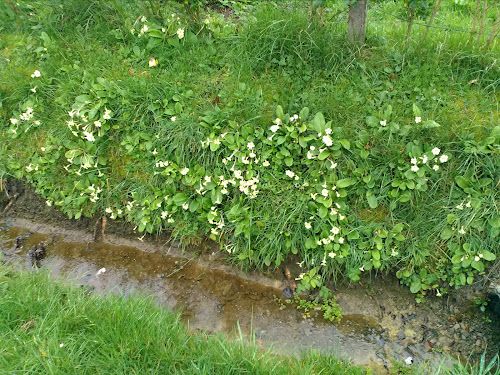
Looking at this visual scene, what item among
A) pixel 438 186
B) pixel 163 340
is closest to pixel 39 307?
pixel 163 340

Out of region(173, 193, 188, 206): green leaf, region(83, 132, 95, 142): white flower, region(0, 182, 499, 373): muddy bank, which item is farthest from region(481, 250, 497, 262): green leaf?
region(83, 132, 95, 142): white flower

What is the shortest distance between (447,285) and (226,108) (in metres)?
2.33

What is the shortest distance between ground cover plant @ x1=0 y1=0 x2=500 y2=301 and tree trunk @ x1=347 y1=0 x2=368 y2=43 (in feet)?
0.48

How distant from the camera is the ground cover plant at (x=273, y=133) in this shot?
9.87ft

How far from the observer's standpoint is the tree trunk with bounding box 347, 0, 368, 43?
3.49 metres

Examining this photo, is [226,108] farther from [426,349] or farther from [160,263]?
[426,349]

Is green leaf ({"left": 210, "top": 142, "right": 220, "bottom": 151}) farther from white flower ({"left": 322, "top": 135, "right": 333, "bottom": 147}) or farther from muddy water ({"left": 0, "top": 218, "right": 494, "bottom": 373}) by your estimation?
muddy water ({"left": 0, "top": 218, "right": 494, "bottom": 373})

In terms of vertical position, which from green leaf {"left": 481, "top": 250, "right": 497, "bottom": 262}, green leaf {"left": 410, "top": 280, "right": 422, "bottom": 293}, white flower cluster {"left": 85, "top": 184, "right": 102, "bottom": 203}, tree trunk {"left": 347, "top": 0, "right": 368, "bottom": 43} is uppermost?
tree trunk {"left": 347, "top": 0, "right": 368, "bottom": 43}

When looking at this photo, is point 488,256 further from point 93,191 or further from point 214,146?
point 93,191

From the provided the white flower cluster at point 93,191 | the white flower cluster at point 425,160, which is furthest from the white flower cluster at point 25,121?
the white flower cluster at point 425,160

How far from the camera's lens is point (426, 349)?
2.92 meters

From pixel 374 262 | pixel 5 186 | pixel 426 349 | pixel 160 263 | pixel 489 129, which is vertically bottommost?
pixel 426 349

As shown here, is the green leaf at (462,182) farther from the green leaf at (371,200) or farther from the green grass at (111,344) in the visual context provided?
the green grass at (111,344)

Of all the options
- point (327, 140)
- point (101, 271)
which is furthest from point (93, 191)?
point (327, 140)
